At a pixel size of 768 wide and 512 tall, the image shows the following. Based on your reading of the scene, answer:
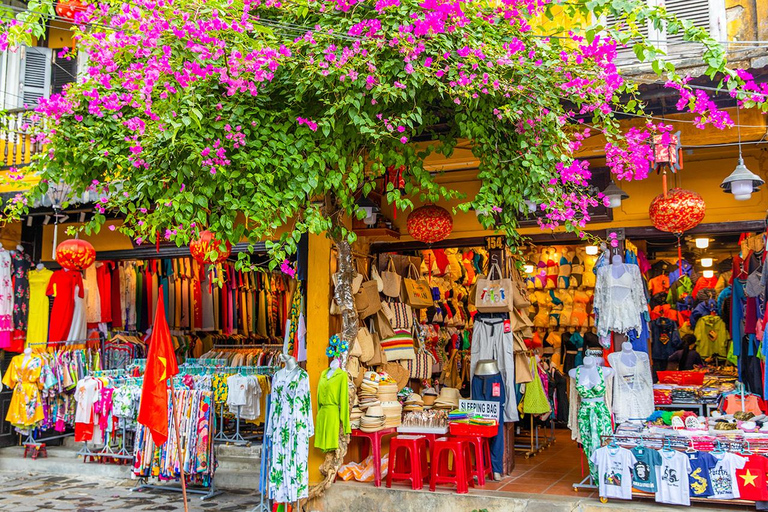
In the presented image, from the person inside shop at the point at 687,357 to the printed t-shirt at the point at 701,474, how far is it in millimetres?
5191

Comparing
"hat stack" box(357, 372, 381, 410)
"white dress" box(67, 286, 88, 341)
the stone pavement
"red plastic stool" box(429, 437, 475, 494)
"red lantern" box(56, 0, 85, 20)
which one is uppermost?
"red lantern" box(56, 0, 85, 20)

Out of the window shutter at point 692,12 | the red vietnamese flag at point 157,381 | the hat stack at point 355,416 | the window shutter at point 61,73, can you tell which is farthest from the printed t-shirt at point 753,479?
the window shutter at point 61,73

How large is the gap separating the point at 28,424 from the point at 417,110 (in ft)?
25.8

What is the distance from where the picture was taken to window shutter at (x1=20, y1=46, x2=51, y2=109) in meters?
11.8

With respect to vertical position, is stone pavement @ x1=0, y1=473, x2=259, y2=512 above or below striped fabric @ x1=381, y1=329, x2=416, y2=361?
below

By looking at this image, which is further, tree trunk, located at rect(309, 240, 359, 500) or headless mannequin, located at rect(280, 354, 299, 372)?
tree trunk, located at rect(309, 240, 359, 500)

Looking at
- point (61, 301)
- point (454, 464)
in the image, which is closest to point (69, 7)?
point (61, 301)

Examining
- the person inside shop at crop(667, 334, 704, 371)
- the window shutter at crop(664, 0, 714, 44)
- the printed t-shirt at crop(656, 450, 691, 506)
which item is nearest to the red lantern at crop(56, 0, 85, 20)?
the window shutter at crop(664, 0, 714, 44)

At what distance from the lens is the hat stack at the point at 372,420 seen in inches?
305

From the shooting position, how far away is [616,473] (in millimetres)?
6832

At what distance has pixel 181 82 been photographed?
6.08 meters

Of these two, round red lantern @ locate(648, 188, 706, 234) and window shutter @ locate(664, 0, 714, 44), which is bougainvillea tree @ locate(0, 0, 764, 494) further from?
window shutter @ locate(664, 0, 714, 44)

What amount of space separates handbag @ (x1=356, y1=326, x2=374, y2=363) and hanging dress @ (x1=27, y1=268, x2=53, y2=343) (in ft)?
18.8

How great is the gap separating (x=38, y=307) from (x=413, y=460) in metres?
6.89
